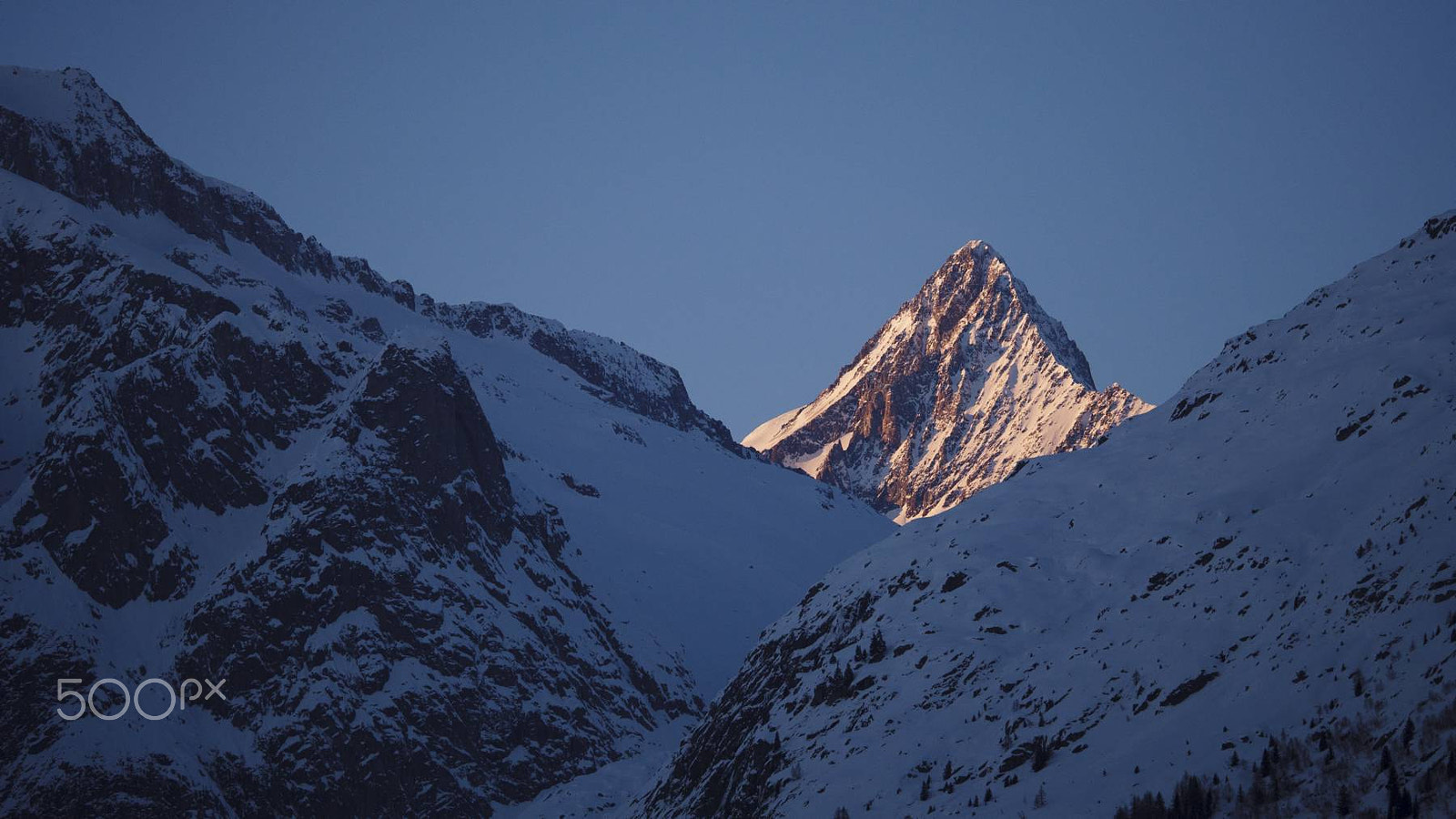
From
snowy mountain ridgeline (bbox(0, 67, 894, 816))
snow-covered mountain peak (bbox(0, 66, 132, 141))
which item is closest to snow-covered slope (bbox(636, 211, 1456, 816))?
snowy mountain ridgeline (bbox(0, 67, 894, 816))

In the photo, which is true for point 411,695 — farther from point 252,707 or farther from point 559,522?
point 559,522

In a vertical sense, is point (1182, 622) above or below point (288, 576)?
below

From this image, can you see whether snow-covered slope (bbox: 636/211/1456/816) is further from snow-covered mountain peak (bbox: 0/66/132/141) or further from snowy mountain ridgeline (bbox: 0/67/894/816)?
snow-covered mountain peak (bbox: 0/66/132/141)

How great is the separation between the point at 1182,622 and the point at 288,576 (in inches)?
2895

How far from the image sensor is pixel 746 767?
5841cm

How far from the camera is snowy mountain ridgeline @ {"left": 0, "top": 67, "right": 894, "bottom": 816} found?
91375mm

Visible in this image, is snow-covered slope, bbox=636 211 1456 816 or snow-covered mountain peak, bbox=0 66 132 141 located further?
snow-covered mountain peak, bbox=0 66 132 141

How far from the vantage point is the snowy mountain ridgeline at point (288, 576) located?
91.4 metres

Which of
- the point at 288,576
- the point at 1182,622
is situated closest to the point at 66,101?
the point at 288,576

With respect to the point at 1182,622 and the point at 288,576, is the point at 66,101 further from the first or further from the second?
the point at 1182,622

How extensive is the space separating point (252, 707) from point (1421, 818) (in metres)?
83.5

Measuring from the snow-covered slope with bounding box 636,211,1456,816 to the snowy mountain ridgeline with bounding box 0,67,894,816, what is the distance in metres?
31.9

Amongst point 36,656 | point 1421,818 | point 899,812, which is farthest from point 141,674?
point 1421,818

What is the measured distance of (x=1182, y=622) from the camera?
150ft
